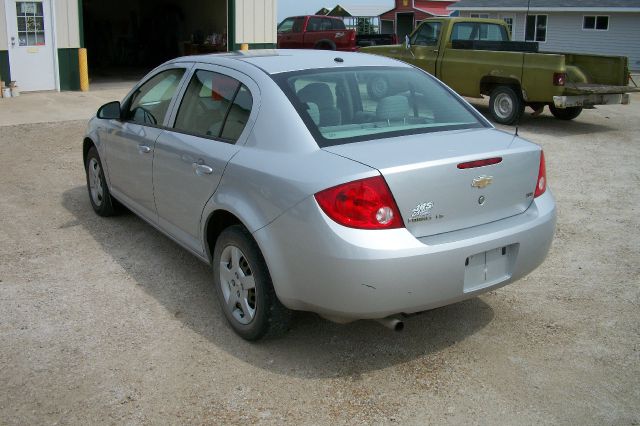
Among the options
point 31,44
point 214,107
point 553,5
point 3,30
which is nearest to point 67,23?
point 31,44

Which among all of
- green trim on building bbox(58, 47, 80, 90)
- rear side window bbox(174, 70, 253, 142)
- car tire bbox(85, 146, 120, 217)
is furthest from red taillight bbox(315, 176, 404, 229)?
green trim on building bbox(58, 47, 80, 90)

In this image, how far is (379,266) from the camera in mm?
3436

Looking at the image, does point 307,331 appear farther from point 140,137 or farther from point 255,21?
point 255,21

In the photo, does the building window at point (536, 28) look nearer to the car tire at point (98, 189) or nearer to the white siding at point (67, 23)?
the white siding at point (67, 23)

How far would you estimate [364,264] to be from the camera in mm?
3424

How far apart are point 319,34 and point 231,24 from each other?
29.6 ft

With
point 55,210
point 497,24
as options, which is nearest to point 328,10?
point 497,24

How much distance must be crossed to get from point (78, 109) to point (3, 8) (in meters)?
3.10

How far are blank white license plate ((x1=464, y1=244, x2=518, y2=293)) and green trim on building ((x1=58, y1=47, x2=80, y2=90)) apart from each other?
551 inches

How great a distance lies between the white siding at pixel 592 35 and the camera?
30109 millimetres

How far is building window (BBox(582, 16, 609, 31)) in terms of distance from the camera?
3109 cm

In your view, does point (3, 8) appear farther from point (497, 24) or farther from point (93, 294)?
point (93, 294)

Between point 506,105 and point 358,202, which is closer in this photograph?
point 358,202

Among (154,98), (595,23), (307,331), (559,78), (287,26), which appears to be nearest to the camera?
(307,331)
